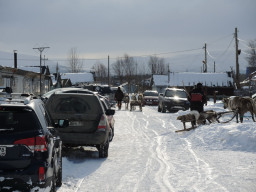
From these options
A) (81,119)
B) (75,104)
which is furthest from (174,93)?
(81,119)

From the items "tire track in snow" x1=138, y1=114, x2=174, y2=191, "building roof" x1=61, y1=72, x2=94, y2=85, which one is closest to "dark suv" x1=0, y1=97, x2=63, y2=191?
"tire track in snow" x1=138, y1=114, x2=174, y2=191

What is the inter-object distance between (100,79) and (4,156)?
456 feet

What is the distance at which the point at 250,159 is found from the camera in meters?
9.99

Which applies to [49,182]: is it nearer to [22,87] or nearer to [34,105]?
[34,105]

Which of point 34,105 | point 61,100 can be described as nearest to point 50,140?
point 34,105

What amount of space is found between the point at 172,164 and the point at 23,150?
499 cm

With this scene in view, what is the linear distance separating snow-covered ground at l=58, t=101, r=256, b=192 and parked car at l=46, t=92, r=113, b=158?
1.49ft

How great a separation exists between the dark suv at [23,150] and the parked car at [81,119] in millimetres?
4602

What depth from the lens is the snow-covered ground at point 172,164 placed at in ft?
23.6

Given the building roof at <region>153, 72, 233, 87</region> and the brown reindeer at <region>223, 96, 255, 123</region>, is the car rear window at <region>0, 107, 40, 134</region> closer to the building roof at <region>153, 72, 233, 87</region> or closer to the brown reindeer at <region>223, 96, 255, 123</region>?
the brown reindeer at <region>223, 96, 255, 123</region>

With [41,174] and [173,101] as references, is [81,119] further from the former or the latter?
[173,101]

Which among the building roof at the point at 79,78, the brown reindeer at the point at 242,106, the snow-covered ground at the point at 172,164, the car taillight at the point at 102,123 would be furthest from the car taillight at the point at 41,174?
the building roof at the point at 79,78

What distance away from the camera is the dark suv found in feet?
16.0

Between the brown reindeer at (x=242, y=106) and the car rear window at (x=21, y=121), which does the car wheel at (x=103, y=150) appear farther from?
the brown reindeer at (x=242, y=106)
